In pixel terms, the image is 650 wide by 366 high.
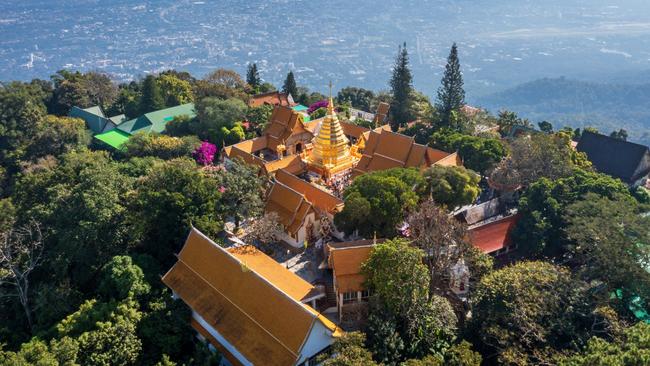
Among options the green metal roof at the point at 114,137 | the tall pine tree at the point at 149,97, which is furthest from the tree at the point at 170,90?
the green metal roof at the point at 114,137

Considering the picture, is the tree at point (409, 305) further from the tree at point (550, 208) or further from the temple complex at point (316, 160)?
the tree at point (550, 208)

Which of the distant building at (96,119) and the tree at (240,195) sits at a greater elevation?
the tree at (240,195)

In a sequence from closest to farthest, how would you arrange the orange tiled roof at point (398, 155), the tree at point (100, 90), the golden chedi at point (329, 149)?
the orange tiled roof at point (398, 155) < the golden chedi at point (329, 149) < the tree at point (100, 90)

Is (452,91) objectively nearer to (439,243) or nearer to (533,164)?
(533,164)

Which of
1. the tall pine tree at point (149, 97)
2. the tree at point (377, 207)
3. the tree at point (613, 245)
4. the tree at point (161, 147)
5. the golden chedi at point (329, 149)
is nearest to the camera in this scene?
the tree at point (613, 245)

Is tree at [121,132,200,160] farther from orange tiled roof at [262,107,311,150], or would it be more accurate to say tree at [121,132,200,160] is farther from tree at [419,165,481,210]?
tree at [419,165,481,210]

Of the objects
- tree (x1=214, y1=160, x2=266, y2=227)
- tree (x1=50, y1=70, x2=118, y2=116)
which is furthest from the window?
tree (x1=50, y1=70, x2=118, y2=116)

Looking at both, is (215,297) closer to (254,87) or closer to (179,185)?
(179,185)
